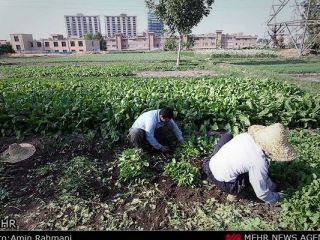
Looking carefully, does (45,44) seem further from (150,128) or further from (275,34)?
(150,128)

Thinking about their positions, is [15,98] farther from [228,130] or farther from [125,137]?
[228,130]

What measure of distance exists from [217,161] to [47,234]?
247 cm

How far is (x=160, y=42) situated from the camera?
12000 centimetres

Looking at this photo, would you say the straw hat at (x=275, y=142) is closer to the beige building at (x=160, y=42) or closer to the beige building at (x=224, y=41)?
the beige building at (x=160, y=42)

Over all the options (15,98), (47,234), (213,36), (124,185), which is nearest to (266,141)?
(124,185)

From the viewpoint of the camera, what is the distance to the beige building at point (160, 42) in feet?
367

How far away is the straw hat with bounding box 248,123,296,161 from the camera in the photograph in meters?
3.23

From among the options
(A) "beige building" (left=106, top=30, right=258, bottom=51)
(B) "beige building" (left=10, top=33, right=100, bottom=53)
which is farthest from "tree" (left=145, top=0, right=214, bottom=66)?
(A) "beige building" (left=106, top=30, right=258, bottom=51)

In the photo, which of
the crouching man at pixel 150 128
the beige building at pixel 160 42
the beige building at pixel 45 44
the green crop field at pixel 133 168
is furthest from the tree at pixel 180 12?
the beige building at pixel 160 42

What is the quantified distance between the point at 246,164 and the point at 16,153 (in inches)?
179

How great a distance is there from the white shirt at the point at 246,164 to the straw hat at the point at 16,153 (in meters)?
3.92

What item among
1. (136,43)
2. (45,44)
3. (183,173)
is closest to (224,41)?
(136,43)

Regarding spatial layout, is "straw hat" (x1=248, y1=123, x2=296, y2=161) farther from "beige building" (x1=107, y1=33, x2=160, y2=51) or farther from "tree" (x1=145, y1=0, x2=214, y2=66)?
"beige building" (x1=107, y1=33, x2=160, y2=51)

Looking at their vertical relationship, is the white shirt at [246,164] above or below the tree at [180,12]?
below
